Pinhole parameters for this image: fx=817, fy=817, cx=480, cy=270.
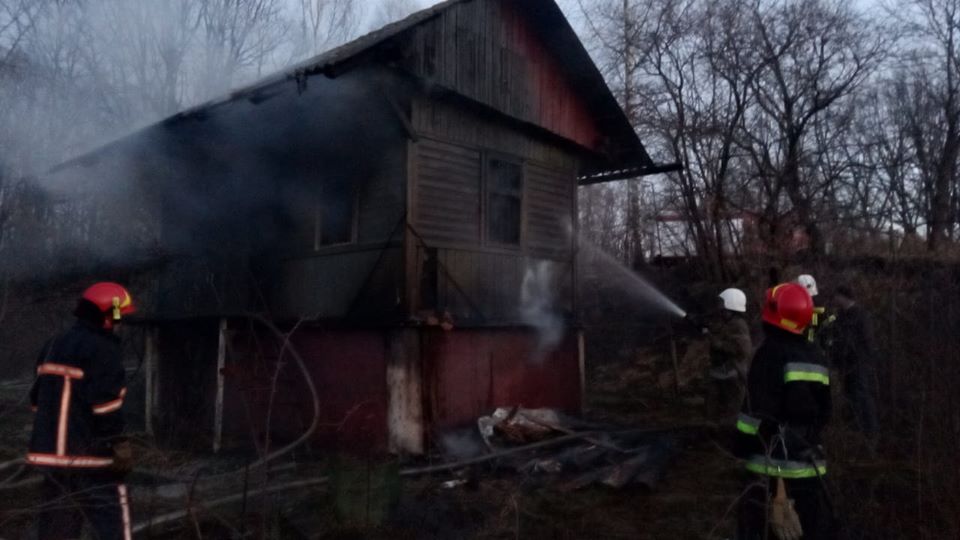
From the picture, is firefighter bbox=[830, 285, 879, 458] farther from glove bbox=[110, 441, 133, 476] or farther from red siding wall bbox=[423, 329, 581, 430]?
glove bbox=[110, 441, 133, 476]

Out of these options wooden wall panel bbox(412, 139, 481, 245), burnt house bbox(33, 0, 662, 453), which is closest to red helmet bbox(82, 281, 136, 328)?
burnt house bbox(33, 0, 662, 453)

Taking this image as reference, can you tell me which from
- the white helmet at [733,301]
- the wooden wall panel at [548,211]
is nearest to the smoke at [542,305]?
the wooden wall panel at [548,211]

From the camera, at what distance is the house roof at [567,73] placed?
9.30 metres

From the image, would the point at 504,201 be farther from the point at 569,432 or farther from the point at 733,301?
the point at 569,432

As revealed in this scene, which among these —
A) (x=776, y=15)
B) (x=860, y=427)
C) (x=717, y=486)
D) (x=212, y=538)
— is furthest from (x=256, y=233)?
(x=776, y=15)

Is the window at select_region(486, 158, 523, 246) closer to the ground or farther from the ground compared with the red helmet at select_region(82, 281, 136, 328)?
farther from the ground

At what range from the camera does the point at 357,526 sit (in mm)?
6629

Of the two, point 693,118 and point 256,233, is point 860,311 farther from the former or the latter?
point 693,118

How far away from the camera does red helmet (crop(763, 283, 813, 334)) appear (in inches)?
200

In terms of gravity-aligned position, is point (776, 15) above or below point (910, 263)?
above

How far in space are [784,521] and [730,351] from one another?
561cm

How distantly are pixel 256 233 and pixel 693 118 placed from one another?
11.3m

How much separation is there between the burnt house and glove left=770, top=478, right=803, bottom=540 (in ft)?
17.6

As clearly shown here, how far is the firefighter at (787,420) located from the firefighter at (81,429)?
4002 mm
